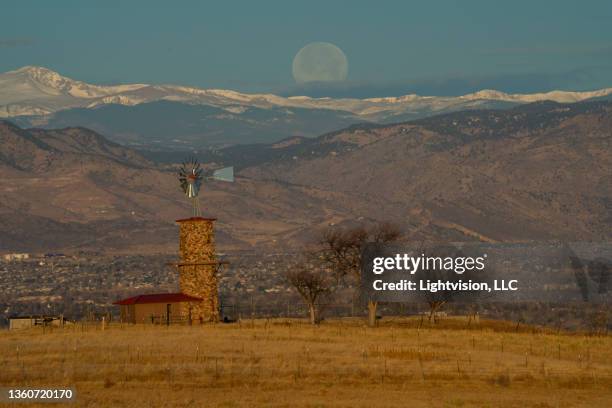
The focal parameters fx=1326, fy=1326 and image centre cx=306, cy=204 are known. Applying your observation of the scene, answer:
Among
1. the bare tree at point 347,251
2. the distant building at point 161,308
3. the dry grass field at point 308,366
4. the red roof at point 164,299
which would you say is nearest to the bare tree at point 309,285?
the bare tree at point 347,251

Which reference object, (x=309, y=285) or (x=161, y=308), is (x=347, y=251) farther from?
(x=161, y=308)

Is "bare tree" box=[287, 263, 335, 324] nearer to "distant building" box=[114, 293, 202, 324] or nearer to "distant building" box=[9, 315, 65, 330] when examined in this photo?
"distant building" box=[114, 293, 202, 324]

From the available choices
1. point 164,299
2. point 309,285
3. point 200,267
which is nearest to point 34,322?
point 164,299

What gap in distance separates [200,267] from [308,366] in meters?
26.2

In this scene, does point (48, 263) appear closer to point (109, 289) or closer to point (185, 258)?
point (109, 289)

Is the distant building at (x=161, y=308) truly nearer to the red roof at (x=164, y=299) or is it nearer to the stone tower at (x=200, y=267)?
the red roof at (x=164, y=299)

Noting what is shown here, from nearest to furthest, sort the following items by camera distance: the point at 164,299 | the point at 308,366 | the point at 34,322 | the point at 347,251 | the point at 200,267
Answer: the point at 308,366, the point at 164,299, the point at 200,267, the point at 34,322, the point at 347,251

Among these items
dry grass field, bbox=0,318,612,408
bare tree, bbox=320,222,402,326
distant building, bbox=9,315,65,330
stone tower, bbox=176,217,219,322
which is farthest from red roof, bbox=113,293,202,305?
bare tree, bbox=320,222,402,326

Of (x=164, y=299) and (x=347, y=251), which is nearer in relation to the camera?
(x=164, y=299)

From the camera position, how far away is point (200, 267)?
76.4 m

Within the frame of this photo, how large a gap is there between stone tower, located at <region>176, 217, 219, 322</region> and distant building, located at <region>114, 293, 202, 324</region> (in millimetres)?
543

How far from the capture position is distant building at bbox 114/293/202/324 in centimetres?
7475

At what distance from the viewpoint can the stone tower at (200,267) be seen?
76062 millimetres

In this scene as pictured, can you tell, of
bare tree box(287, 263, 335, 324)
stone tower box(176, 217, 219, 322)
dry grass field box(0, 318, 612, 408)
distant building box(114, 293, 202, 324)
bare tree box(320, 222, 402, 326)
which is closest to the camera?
dry grass field box(0, 318, 612, 408)
